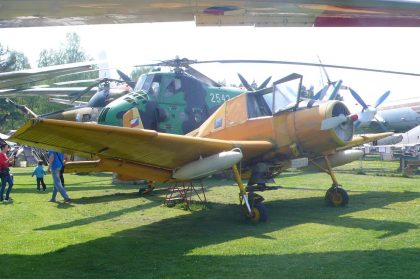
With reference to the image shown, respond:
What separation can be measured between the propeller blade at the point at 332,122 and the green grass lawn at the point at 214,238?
5.41 ft

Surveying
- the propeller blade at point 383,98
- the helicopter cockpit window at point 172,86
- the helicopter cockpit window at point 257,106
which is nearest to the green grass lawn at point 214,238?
the helicopter cockpit window at point 257,106

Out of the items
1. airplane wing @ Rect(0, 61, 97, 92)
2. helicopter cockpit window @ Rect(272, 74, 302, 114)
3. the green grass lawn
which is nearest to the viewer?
the green grass lawn

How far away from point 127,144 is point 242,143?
93.8 inches

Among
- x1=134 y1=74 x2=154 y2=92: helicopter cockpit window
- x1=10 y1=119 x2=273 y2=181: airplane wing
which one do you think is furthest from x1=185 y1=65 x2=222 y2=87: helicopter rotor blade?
x1=10 y1=119 x2=273 y2=181: airplane wing

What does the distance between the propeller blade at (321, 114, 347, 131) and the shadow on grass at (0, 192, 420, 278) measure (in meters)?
1.64

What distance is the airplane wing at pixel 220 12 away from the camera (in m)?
4.17

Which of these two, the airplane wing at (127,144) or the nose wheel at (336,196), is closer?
the airplane wing at (127,144)

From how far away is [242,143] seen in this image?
9070 mm

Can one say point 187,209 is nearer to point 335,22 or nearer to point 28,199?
point 28,199

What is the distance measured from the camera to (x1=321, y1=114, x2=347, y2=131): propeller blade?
8938mm

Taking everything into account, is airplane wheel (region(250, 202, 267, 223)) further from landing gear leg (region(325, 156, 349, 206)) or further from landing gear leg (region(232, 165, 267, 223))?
landing gear leg (region(325, 156, 349, 206))

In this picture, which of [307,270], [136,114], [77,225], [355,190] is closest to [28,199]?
[136,114]

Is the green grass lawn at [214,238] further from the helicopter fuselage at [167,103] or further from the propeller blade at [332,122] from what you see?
the helicopter fuselage at [167,103]

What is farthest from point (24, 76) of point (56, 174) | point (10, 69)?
point (10, 69)
